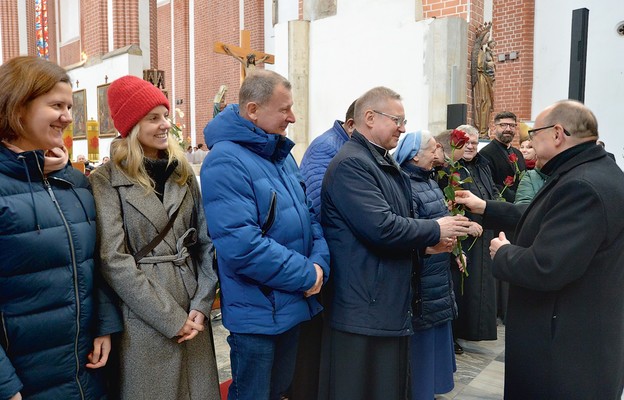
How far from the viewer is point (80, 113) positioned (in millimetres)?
10812

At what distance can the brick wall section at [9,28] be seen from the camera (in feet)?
49.5

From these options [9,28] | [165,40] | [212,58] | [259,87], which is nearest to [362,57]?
[259,87]

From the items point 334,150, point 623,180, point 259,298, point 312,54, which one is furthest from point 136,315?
point 312,54

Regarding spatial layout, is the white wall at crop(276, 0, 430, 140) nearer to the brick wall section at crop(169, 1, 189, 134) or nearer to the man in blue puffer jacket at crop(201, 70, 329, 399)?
the man in blue puffer jacket at crop(201, 70, 329, 399)

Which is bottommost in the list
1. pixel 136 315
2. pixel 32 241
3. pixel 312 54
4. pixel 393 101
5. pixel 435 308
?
pixel 435 308

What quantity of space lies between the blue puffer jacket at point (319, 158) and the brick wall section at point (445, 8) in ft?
10.9

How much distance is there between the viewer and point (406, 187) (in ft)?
8.34

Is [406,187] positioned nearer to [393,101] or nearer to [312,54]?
[393,101]

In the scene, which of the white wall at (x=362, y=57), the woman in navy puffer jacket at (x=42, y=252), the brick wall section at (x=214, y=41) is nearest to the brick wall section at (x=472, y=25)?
the white wall at (x=362, y=57)

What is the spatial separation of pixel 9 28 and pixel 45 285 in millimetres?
17002

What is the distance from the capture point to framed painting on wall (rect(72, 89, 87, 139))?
10.7 metres

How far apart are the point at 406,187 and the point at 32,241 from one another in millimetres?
1721

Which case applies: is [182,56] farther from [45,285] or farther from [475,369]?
[45,285]

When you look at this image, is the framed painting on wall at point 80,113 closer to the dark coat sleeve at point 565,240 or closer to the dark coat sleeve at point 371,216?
the dark coat sleeve at point 371,216
